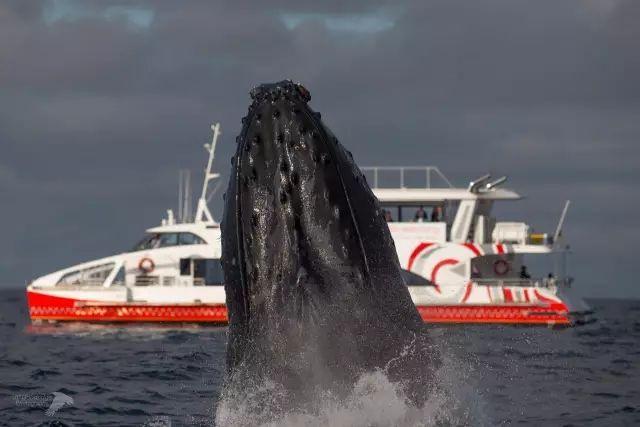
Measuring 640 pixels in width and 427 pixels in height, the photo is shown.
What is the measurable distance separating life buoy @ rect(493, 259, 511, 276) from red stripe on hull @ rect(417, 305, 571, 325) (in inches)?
134

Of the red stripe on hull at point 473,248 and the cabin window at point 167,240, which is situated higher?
the cabin window at point 167,240

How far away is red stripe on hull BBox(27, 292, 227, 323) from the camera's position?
4325 cm

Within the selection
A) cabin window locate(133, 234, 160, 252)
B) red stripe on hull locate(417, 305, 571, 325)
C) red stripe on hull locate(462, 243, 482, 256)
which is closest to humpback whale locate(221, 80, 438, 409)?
red stripe on hull locate(417, 305, 571, 325)

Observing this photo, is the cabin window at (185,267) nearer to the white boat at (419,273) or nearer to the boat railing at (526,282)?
the white boat at (419,273)

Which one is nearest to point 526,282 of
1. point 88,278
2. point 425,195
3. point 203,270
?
point 425,195

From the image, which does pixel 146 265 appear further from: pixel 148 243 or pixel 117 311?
pixel 117 311

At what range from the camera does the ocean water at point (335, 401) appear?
7.86m

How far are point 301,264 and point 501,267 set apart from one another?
38813 mm

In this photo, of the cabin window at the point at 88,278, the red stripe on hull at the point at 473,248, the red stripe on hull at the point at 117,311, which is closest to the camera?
the red stripe on hull at the point at 117,311

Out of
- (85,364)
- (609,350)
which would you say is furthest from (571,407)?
(609,350)

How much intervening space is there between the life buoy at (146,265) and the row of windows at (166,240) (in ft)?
2.00

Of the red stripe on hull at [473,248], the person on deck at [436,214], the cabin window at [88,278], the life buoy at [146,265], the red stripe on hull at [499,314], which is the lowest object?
the red stripe on hull at [499,314]

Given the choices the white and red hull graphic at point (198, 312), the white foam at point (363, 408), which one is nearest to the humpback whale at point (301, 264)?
the white foam at point (363, 408)

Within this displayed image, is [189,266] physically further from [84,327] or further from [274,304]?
[274,304]
